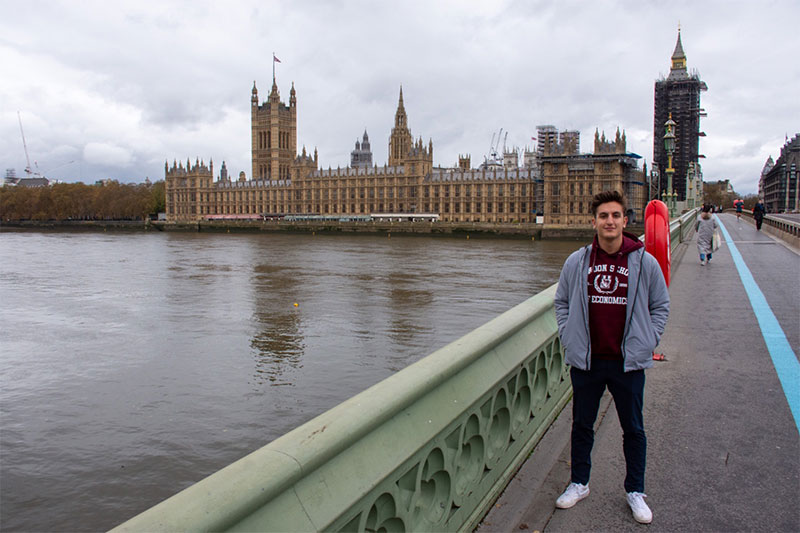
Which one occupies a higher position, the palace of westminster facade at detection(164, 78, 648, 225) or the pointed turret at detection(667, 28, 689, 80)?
the pointed turret at detection(667, 28, 689, 80)

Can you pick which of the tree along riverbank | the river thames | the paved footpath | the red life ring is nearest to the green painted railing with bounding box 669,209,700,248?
the red life ring

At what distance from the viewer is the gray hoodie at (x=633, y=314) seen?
126 inches

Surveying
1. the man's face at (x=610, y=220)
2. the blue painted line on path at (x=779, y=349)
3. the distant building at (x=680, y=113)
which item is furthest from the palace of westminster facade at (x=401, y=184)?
the man's face at (x=610, y=220)

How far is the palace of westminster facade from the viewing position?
3492 inches

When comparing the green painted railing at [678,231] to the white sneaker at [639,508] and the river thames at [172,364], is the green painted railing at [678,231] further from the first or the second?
the white sneaker at [639,508]

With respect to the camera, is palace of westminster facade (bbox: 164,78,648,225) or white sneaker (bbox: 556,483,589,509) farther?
palace of westminster facade (bbox: 164,78,648,225)

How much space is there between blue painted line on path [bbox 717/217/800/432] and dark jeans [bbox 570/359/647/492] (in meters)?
1.73

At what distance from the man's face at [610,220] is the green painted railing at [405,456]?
Answer: 76 cm

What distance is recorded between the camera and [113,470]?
8305 millimetres

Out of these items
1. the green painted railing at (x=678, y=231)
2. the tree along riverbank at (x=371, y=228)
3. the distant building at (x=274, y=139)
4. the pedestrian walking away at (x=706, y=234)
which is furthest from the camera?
the distant building at (x=274, y=139)

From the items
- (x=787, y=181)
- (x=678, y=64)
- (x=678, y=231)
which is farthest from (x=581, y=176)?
(x=678, y=231)

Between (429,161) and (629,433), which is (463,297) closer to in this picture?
(629,433)

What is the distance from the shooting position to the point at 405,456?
2338mm

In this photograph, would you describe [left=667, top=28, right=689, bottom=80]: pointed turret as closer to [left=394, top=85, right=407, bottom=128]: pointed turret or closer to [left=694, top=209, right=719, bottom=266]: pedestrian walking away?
[left=394, top=85, right=407, bottom=128]: pointed turret
